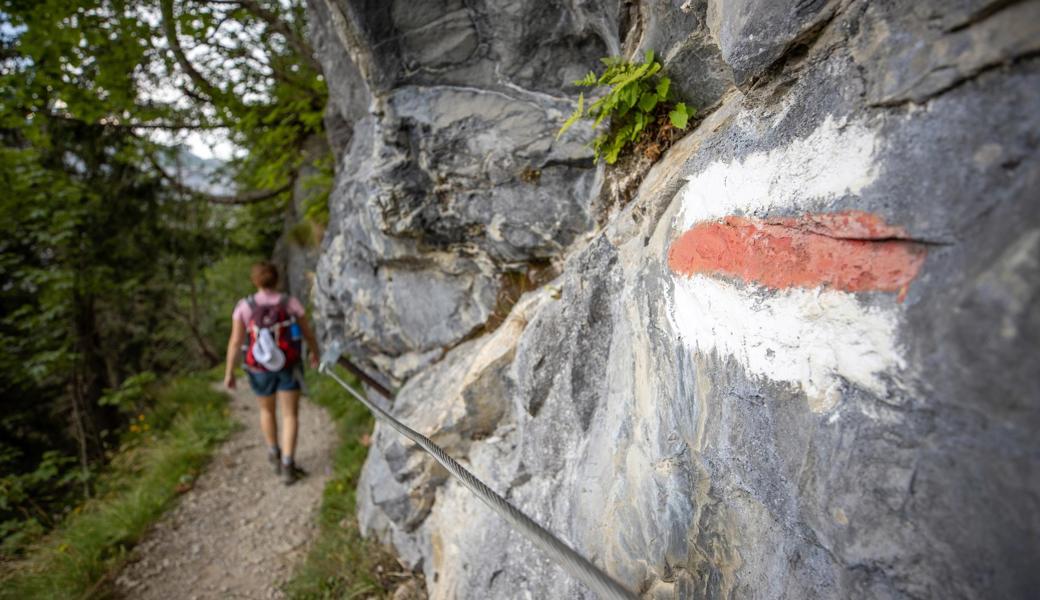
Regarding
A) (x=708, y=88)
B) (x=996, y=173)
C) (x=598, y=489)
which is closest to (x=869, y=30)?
(x=996, y=173)

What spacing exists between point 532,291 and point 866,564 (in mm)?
3001

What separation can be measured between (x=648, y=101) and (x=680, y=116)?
0.90 ft

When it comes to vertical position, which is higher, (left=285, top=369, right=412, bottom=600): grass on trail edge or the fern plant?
the fern plant

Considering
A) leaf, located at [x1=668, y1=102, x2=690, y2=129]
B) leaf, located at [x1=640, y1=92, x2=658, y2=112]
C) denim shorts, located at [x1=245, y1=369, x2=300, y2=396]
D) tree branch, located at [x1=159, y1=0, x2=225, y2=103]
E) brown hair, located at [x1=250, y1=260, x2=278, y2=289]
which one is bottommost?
denim shorts, located at [x1=245, y1=369, x2=300, y2=396]

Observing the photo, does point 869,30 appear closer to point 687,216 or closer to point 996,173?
point 996,173

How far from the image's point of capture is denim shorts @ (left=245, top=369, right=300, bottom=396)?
5.16 meters

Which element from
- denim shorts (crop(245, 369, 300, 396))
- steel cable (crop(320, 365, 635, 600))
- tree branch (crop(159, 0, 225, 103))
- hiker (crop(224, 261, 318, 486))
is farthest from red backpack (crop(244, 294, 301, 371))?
tree branch (crop(159, 0, 225, 103))

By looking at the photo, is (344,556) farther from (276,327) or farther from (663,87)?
(663,87)

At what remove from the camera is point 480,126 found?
398cm

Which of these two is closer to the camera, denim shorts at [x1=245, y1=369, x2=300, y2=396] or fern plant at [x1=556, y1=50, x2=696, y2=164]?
fern plant at [x1=556, y1=50, x2=696, y2=164]

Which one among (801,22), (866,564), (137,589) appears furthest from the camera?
(137,589)

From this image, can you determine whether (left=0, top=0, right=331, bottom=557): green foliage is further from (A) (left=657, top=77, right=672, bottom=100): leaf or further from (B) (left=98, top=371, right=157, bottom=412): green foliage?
(A) (left=657, top=77, right=672, bottom=100): leaf

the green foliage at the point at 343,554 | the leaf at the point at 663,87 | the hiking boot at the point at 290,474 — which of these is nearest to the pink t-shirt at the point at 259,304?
the hiking boot at the point at 290,474

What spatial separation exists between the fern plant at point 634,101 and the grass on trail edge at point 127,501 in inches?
238
